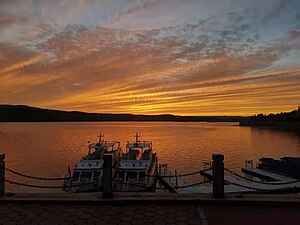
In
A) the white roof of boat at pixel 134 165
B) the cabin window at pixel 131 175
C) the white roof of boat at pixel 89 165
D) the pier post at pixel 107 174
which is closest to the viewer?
the pier post at pixel 107 174

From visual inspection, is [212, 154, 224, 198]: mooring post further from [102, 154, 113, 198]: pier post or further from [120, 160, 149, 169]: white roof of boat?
[120, 160, 149, 169]: white roof of boat

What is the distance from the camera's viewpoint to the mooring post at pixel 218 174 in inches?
356

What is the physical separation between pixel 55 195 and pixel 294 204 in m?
7.58

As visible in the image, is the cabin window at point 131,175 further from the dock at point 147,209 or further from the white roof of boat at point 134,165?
the dock at point 147,209

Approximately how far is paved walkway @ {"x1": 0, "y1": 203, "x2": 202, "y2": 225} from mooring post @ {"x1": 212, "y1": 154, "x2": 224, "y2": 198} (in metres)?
1.10

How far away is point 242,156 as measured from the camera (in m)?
60.2

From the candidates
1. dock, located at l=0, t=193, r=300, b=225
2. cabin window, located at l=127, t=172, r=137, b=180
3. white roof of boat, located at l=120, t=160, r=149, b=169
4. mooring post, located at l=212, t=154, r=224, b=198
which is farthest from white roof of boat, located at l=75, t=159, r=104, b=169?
mooring post, located at l=212, t=154, r=224, b=198

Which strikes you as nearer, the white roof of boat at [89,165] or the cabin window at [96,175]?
the cabin window at [96,175]

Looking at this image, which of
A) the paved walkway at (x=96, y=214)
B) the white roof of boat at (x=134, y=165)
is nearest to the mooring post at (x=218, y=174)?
the paved walkway at (x=96, y=214)

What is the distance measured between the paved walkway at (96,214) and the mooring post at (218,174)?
3.60 feet

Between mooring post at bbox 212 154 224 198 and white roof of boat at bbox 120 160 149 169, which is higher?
mooring post at bbox 212 154 224 198

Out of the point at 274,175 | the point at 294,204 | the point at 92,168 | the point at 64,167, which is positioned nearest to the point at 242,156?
the point at 274,175

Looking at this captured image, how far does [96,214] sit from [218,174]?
394 cm

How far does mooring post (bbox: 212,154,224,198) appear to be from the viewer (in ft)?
29.7
